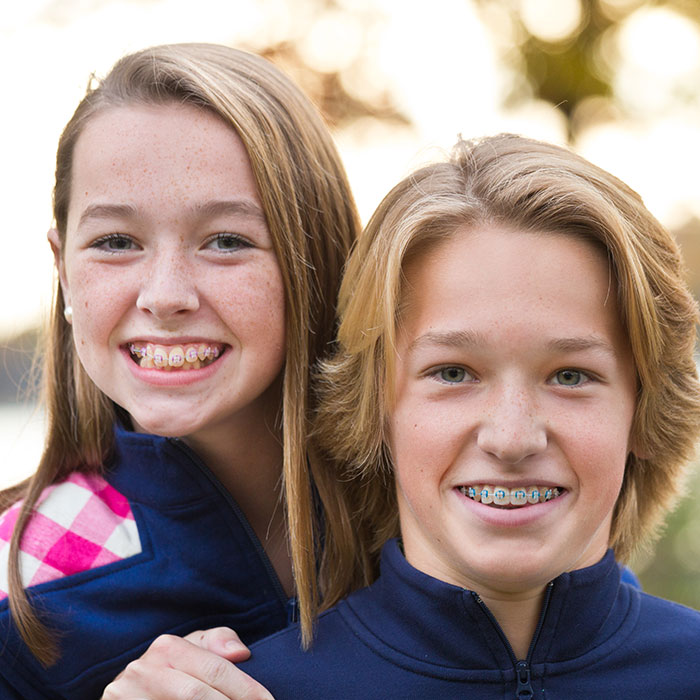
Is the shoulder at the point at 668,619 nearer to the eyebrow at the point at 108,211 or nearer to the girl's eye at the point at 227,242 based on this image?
the girl's eye at the point at 227,242

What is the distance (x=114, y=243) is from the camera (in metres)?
2.33

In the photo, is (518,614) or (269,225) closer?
(518,614)

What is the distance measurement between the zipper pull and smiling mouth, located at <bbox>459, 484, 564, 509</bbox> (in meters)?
0.32

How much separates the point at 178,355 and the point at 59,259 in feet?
1.87

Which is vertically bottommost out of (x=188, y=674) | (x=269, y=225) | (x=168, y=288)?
(x=188, y=674)

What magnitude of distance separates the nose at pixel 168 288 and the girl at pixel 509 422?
0.36 metres

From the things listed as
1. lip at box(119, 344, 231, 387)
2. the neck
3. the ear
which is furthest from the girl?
the ear

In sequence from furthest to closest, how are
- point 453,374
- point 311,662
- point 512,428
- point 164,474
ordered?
point 164,474 < point 311,662 < point 453,374 < point 512,428

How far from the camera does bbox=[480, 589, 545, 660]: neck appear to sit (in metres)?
2.02

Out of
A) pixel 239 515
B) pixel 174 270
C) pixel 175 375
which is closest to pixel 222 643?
pixel 239 515

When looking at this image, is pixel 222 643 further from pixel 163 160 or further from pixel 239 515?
pixel 163 160

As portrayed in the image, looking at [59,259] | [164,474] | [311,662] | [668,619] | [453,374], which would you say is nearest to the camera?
[453,374]

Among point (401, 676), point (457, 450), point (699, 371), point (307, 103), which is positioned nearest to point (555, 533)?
point (457, 450)

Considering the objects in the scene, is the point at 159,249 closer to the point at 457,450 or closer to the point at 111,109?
the point at 111,109
